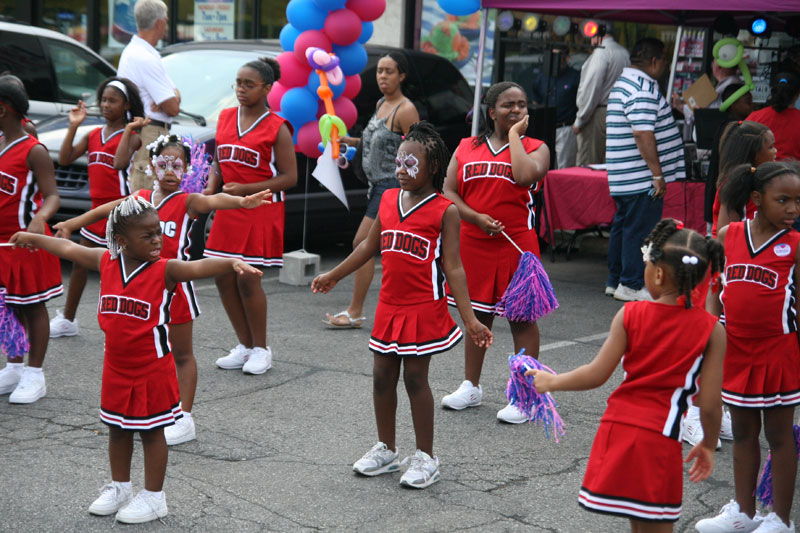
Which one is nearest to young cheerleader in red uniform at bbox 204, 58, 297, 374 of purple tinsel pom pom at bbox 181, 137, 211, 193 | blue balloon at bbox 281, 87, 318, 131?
purple tinsel pom pom at bbox 181, 137, 211, 193

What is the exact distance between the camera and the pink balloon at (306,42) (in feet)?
25.3

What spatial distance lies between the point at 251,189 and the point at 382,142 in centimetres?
135

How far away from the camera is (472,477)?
454cm

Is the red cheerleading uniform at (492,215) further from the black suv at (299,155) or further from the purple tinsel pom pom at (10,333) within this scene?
the black suv at (299,155)

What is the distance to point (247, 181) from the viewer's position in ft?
19.9

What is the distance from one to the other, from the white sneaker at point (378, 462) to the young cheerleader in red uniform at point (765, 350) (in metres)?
1.32

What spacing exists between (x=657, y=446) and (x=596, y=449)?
7.6 inches

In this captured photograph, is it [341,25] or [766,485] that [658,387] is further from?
[341,25]

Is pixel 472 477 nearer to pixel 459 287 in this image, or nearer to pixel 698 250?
pixel 459 287

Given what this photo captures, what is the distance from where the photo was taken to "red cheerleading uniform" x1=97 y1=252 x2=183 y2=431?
3953 millimetres

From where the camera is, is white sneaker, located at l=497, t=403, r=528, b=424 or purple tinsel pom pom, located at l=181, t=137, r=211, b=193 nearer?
white sneaker, located at l=497, t=403, r=528, b=424

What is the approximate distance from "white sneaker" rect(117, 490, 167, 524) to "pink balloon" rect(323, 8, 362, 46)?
→ 4.67m

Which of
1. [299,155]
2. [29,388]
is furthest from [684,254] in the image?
[299,155]

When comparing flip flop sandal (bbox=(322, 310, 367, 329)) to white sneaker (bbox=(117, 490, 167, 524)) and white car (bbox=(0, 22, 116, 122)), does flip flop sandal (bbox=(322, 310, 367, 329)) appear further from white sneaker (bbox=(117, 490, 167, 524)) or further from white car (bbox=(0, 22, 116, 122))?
white car (bbox=(0, 22, 116, 122))
